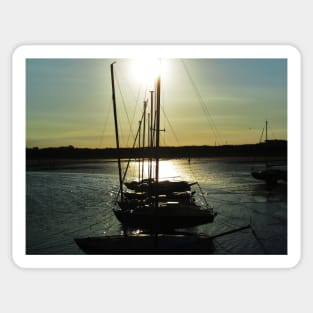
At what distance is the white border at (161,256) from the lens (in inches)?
160

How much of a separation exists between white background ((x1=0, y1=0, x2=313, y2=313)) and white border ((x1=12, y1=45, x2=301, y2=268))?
5 centimetres

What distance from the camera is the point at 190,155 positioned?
504 centimetres

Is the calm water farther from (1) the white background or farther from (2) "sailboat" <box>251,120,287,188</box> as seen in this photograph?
(1) the white background

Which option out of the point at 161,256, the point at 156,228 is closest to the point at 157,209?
the point at 156,228

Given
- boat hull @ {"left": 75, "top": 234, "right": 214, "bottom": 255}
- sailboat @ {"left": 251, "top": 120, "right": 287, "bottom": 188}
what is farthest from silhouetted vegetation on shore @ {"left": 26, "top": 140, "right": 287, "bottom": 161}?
boat hull @ {"left": 75, "top": 234, "right": 214, "bottom": 255}

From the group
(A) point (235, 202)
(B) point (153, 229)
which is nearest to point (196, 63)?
(B) point (153, 229)

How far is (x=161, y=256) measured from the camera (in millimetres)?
4121

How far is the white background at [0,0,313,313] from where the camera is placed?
13.1 feet
